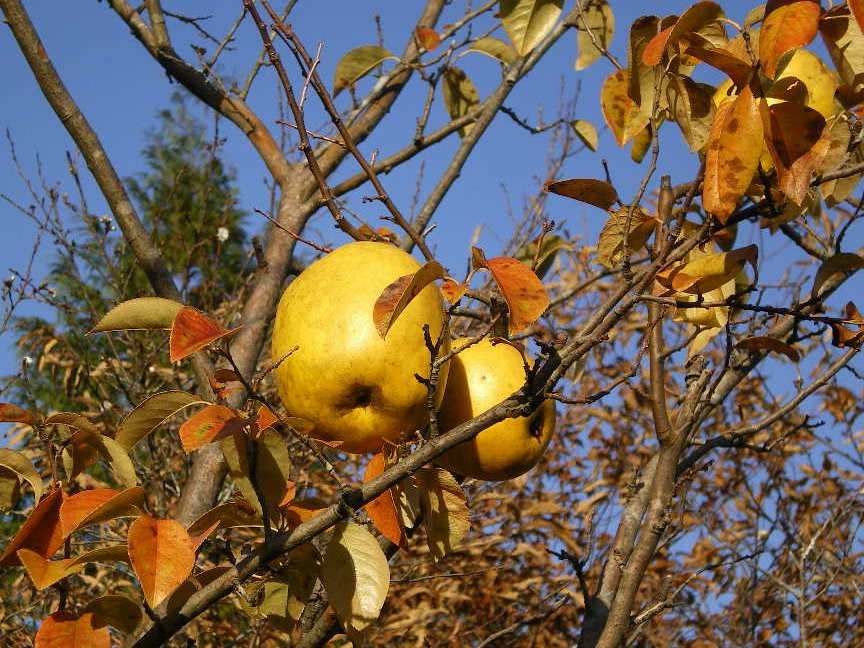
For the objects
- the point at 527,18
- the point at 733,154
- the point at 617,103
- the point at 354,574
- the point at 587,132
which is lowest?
the point at 354,574

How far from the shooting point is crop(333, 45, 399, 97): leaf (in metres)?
2.34

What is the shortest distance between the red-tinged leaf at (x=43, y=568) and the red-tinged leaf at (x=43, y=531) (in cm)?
2

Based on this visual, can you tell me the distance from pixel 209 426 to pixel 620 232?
0.74m

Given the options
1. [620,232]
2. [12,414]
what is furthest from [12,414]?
[620,232]

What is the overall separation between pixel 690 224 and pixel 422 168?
132 inches

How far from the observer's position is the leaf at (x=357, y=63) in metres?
2.34

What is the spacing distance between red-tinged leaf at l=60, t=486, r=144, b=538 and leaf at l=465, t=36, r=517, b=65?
76.0 inches

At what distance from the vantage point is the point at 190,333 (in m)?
0.92

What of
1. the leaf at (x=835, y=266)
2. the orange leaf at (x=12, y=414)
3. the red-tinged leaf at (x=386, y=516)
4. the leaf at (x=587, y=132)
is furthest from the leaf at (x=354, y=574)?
the leaf at (x=587, y=132)

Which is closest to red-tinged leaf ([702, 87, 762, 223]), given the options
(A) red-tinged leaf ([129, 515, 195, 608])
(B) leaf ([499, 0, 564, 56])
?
(A) red-tinged leaf ([129, 515, 195, 608])

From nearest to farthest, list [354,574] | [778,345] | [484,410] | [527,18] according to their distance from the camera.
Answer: [354,574], [484,410], [778,345], [527,18]

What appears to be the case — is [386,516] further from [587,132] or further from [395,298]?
[587,132]

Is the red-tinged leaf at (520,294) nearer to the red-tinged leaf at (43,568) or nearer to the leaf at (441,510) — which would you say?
the leaf at (441,510)

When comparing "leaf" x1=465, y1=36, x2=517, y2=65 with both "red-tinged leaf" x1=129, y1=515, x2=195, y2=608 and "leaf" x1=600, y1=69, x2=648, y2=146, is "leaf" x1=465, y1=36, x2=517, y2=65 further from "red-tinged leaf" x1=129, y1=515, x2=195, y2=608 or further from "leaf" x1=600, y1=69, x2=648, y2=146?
"red-tinged leaf" x1=129, y1=515, x2=195, y2=608
